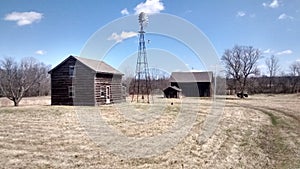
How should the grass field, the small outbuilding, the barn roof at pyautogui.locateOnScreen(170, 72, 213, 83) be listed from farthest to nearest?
the barn roof at pyautogui.locateOnScreen(170, 72, 213, 83)
the small outbuilding
the grass field

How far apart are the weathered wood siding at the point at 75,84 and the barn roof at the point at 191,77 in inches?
1529

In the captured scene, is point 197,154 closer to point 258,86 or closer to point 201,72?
point 201,72

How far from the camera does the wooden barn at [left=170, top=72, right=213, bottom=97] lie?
6356 centimetres

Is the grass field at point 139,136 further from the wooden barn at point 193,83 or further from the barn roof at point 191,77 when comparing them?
the barn roof at point 191,77

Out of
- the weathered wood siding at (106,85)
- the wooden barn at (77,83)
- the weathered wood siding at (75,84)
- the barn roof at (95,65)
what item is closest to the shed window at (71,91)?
the wooden barn at (77,83)

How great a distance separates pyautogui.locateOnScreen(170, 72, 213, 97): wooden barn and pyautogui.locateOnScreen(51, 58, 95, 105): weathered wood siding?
38130 millimetres

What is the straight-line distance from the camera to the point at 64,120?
17656 millimetres

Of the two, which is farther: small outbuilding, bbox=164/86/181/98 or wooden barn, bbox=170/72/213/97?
wooden barn, bbox=170/72/213/97

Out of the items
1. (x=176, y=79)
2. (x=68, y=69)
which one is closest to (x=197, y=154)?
(x=68, y=69)

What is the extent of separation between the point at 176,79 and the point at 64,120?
48.5m

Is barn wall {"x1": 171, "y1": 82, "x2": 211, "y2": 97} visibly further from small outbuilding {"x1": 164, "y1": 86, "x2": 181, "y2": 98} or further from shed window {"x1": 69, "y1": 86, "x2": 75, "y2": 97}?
shed window {"x1": 69, "y1": 86, "x2": 75, "y2": 97}

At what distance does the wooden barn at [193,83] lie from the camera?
209 feet

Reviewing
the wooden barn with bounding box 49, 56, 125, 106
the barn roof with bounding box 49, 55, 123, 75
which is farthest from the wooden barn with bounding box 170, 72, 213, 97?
the wooden barn with bounding box 49, 56, 125, 106

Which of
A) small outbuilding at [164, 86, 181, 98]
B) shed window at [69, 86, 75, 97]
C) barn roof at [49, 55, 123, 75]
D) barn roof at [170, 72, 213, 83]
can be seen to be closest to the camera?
barn roof at [49, 55, 123, 75]
